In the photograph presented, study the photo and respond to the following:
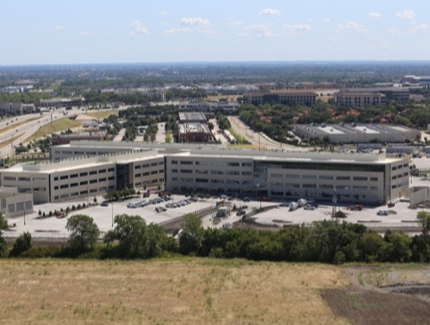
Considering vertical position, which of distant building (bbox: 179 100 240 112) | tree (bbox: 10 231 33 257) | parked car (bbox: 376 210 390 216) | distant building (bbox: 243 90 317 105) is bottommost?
parked car (bbox: 376 210 390 216)

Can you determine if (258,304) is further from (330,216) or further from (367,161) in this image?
(367,161)

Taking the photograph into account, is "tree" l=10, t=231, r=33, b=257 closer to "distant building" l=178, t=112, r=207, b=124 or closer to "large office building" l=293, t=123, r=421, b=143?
"large office building" l=293, t=123, r=421, b=143

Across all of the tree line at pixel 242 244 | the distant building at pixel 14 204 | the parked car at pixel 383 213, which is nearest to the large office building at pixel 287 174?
the parked car at pixel 383 213

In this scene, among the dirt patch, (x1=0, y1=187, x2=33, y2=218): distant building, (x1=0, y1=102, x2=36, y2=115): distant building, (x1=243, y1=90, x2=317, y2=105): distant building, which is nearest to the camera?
the dirt patch

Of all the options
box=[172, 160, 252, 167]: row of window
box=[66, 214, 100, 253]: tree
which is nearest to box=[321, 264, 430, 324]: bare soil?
box=[66, 214, 100, 253]: tree

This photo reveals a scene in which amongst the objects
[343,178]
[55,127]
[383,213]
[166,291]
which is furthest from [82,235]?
[55,127]
